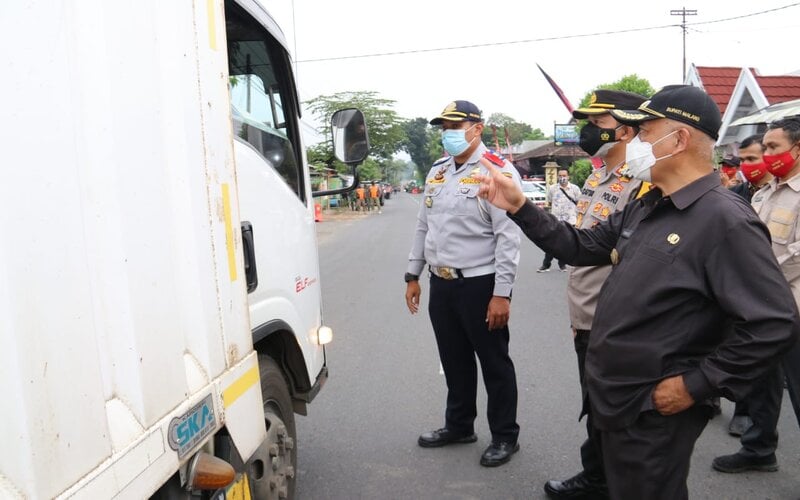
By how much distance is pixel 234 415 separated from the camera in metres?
1.46

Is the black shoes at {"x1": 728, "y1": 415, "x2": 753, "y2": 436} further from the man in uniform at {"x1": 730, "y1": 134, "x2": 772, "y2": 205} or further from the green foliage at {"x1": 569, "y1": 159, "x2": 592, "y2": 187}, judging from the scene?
the green foliage at {"x1": 569, "y1": 159, "x2": 592, "y2": 187}

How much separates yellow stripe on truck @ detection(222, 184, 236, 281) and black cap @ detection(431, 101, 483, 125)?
1685 mm

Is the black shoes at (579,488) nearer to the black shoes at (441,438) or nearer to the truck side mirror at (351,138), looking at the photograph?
the black shoes at (441,438)

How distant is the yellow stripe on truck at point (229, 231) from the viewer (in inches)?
56.3

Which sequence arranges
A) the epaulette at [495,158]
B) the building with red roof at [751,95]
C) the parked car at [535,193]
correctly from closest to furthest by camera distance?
1. the epaulette at [495,158]
2. the building with red roof at [751,95]
3. the parked car at [535,193]

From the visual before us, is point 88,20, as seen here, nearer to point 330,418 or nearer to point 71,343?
point 71,343

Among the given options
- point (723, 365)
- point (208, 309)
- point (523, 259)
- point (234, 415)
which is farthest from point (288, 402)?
point (523, 259)

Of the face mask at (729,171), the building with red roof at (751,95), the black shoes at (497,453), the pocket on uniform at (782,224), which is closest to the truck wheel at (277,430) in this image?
the black shoes at (497,453)

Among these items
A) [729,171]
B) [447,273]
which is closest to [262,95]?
[447,273]

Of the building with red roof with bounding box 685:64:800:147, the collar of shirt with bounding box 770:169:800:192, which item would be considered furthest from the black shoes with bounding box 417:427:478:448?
the building with red roof with bounding box 685:64:800:147

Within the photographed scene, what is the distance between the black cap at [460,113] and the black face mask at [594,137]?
21.7 inches

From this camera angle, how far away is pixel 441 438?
3209 mm

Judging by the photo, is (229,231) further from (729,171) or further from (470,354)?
(729,171)

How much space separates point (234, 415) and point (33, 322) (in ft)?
2.38
